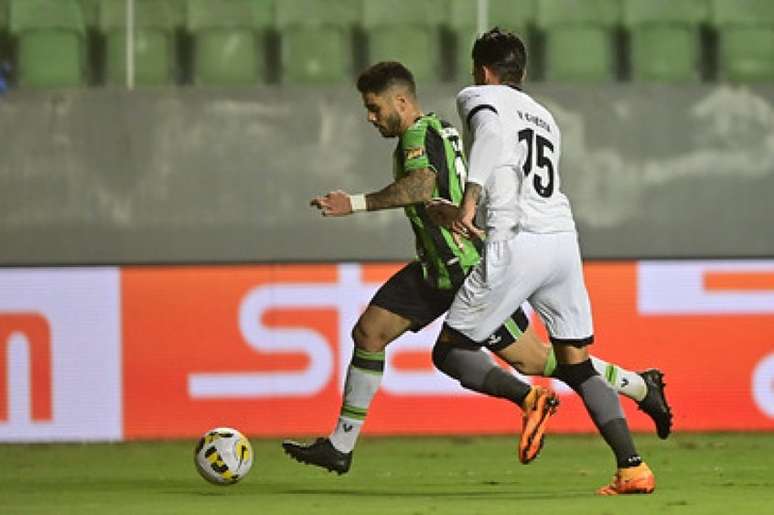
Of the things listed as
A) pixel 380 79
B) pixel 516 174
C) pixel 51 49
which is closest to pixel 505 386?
pixel 516 174

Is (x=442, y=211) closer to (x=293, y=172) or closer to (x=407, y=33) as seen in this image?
(x=293, y=172)

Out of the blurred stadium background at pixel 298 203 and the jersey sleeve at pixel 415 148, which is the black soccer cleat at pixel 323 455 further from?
the blurred stadium background at pixel 298 203

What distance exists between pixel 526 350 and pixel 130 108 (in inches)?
198

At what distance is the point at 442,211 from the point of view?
8.07 meters

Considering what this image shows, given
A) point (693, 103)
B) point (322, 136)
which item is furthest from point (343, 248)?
point (693, 103)

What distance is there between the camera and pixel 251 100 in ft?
41.5

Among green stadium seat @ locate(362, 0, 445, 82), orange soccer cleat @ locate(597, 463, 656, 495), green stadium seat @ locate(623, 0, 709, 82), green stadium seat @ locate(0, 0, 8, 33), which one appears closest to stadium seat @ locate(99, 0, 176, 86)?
green stadium seat @ locate(0, 0, 8, 33)

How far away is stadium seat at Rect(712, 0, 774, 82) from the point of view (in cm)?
1302

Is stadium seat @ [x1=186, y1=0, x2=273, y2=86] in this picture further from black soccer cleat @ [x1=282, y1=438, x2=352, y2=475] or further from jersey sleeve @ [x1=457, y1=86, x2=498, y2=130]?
jersey sleeve @ [x1=457, y1=86, x2=498, y2=130]

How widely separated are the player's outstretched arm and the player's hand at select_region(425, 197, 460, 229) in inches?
1.6

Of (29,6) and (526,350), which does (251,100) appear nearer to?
(29,6)

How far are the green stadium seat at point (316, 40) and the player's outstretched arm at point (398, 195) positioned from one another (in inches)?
193

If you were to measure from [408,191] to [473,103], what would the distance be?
0.64 meters

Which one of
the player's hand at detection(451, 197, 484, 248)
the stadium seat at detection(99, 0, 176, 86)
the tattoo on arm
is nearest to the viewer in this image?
the player's hand at detection(451, 197, 484, 248)
